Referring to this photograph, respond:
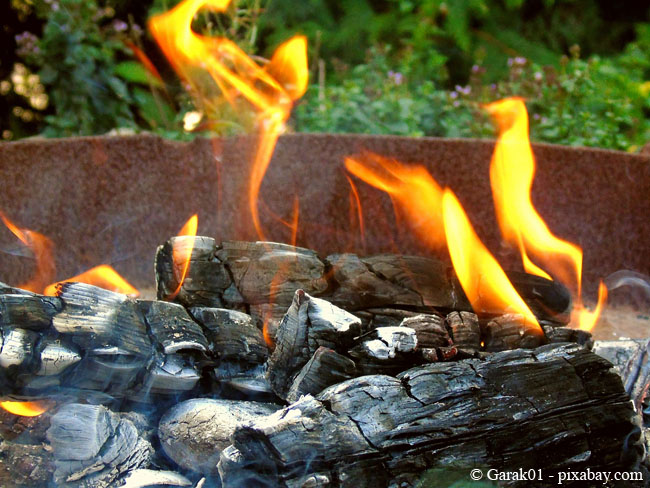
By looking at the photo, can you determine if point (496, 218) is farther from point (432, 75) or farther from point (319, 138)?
point (432, 75)

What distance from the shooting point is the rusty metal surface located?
2518mm

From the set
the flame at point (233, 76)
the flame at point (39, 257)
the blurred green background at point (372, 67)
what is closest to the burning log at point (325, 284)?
the flame at point (39, 257)

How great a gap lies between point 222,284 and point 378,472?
30.9 inches

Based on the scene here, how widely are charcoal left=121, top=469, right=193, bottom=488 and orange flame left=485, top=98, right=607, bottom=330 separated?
1.45 meters

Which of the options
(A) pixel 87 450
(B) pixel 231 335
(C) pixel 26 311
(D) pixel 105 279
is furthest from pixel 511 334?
(D) pixel 105 279

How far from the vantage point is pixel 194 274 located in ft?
6.35

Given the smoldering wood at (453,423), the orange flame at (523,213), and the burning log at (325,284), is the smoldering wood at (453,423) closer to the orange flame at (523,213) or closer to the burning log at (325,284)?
the burning log at (325,284)

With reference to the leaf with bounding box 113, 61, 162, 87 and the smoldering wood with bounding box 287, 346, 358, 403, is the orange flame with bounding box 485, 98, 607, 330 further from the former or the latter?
the leaf with bounding box 113, 61, 162, 87

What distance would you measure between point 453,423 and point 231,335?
0.59 metres

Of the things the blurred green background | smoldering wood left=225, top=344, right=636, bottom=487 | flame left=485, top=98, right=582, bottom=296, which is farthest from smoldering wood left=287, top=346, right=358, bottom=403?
the blurred green background

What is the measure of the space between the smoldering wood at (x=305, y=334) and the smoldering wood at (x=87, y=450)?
36cm

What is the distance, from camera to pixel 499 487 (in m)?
1.39

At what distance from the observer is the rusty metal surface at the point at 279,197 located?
252 cm

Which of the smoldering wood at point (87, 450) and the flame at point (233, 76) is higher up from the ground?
the flame at point (233, 76)
